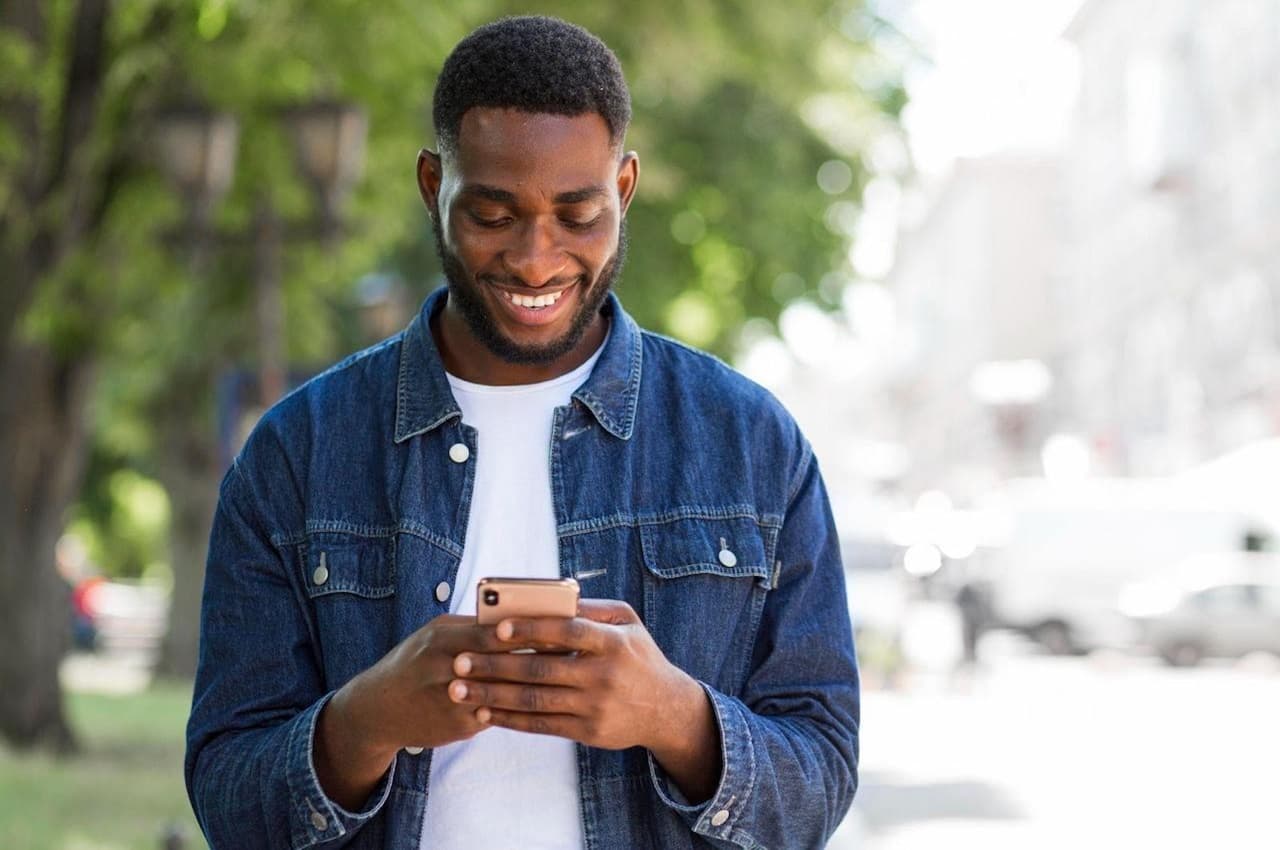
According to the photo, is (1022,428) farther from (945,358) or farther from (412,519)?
(412,519)

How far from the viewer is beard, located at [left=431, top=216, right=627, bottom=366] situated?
2.73 metres

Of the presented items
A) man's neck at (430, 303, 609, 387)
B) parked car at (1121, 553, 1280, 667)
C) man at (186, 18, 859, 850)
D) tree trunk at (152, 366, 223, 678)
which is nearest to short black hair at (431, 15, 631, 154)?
man at (186, 18, 859, 850)

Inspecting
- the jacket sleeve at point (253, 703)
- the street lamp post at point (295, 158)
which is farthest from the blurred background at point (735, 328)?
the jacket sleeve at point (253, 703)

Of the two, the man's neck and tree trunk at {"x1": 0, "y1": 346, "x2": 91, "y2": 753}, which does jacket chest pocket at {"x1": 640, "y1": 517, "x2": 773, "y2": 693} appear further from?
tree trunk at {"x1": 0, "y1": 346, "x2": 91, "y2": 753}

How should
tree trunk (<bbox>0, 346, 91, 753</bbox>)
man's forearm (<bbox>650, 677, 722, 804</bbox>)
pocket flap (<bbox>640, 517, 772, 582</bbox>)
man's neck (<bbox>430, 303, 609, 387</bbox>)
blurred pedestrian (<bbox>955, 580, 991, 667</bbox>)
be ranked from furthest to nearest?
blurred pedestrian (<bbox>955, 580, 991, 667</bbox>), tree trunk (<bbox>0, 346, 91, 753</bbox>), man's neck (<bbox>430, 303, 609, 387</bbox>), pocket flap (<bbox>640, 517, 772, 582</bbox>), man's forearm (<bbox>650, 677, 722, 804</bbox>)

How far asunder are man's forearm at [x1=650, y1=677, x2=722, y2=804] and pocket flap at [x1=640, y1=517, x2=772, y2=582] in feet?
0.69

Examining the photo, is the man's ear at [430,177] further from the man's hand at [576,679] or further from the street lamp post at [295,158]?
the street lamp post at [295,158]

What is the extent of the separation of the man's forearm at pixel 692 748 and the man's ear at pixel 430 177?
75 centimetres

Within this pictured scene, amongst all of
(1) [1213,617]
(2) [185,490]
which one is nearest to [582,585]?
(2) [185,490]

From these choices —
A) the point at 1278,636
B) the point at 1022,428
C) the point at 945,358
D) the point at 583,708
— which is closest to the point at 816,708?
the point at 583,708

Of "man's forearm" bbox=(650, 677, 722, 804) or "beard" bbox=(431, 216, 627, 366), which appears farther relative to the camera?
"beard" bbox=(431, 216, 627, 366)

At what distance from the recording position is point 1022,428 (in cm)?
6575

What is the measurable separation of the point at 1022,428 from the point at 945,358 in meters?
18.5

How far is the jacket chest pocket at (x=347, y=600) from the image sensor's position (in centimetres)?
272
